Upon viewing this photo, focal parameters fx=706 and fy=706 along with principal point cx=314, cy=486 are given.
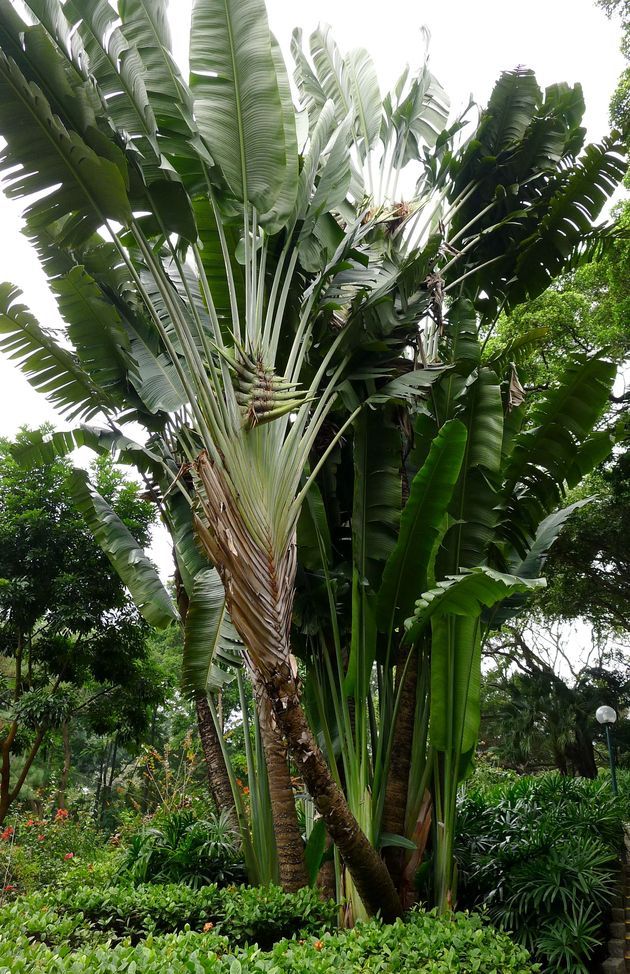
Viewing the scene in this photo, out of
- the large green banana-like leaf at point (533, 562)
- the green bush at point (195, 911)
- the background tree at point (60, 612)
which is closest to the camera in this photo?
the green bush at point (195, 911)

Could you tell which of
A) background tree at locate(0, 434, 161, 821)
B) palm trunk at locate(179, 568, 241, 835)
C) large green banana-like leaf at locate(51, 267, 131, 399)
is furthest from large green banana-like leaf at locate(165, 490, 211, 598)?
background tree at locate(0, 434, 161, 821)

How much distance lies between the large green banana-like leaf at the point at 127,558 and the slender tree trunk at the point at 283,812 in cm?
157

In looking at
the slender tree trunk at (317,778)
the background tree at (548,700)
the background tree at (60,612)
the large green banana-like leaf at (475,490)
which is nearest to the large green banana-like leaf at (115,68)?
the large green banana-like leaf at (475,490)

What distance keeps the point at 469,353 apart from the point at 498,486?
1.05m

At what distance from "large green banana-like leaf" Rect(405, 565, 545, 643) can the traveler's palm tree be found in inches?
32.6

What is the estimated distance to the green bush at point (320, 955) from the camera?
8.66ft

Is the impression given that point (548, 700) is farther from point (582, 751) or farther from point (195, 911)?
point (195, 911)

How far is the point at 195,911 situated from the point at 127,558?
2.88 m

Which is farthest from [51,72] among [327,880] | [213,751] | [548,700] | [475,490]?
[548,700]

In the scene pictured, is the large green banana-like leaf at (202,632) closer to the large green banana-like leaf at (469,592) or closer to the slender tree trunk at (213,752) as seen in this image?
the slender tree trunk at (213,752)

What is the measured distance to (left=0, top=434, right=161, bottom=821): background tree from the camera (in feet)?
31.1

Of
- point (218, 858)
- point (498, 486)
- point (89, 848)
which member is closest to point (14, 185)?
point (498, 486)

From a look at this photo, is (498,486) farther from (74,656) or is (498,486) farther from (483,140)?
(74,656)

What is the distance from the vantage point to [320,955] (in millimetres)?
3166
